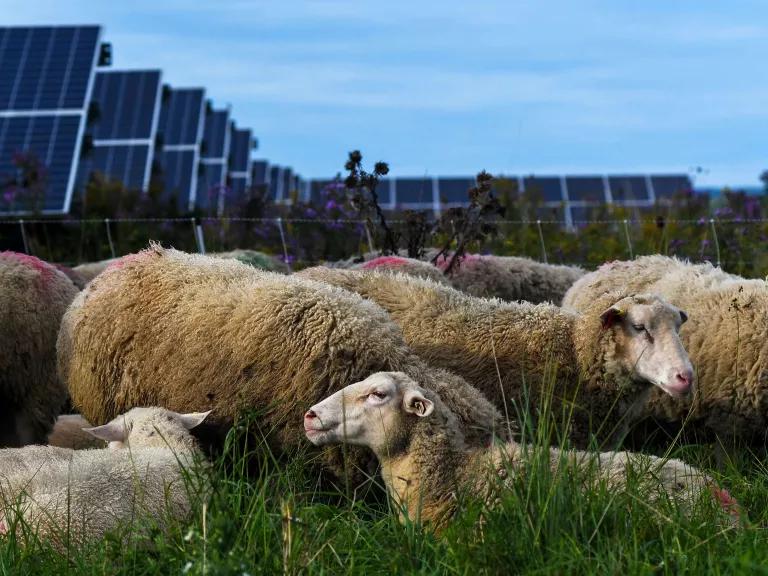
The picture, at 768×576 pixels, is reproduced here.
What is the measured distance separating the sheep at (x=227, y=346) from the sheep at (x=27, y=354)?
0.46 metres

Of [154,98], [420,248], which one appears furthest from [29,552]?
[154,98]

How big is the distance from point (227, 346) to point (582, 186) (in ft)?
71.9

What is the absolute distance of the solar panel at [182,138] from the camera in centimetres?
2711

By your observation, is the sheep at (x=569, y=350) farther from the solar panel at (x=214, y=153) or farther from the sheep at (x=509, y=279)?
the solar panel at (x=214, y=153)

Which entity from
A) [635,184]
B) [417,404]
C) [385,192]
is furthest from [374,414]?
[635,184]

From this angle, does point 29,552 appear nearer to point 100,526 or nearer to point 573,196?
point 100,526

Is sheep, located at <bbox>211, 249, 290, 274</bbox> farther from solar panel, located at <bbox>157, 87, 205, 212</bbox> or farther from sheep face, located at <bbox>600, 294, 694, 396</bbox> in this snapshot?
solar panel, located at <bbox>157, 87, 205, 212</bbox>

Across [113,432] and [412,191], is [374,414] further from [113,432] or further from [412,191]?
[412,191]

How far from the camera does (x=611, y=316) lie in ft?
19.0

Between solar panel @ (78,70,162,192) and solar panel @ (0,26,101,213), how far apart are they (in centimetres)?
162

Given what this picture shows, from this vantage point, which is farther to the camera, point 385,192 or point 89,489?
point 385,192

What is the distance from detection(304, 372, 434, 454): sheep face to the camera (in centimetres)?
461

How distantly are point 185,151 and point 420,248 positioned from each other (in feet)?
66.0

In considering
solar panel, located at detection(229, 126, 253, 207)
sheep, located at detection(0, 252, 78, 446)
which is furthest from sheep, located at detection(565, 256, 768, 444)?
solar panel, located at detection(229, 126, 253, 207)
